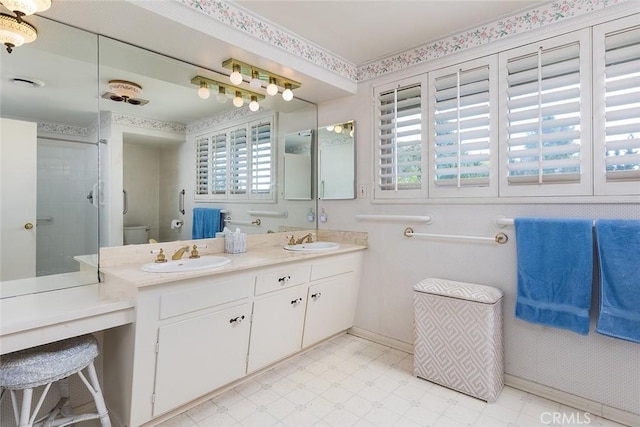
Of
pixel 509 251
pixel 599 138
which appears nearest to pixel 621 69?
pixel 599 138

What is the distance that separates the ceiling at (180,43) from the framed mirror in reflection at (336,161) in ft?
1.82

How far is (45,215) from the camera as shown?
5.61 feet

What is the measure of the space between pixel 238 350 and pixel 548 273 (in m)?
1.85

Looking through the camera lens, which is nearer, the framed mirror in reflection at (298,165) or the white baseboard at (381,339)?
the white baseboard at (381,339)

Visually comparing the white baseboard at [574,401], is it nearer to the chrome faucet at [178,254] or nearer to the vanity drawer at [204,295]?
the vanity drawer at [204,295]

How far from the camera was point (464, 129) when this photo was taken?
2188 mm

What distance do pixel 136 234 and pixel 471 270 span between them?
2.19m

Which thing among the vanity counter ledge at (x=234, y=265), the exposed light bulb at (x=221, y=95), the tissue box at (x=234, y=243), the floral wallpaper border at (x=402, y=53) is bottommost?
the vanity counter ledge at (x=234, y=265)

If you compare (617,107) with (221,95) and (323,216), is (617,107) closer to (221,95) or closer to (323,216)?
(323,216)

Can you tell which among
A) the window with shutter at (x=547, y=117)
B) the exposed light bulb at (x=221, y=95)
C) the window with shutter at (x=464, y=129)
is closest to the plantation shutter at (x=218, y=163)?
the exposed light bulb at (x=221, y=95)

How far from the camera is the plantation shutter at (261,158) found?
2641 millimetres

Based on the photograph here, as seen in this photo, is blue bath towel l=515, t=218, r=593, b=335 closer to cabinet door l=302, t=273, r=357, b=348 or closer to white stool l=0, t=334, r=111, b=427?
cabinet door l=302, t=273, r=357, b=348

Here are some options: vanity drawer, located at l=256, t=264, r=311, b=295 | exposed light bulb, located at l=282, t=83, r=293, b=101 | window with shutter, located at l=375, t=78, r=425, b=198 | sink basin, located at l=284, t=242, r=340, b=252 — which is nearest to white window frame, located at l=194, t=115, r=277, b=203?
exposed light bulb, located at l=282, t=83, r=293, b=101

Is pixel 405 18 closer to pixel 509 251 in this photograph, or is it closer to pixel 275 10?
pixel 275 10
